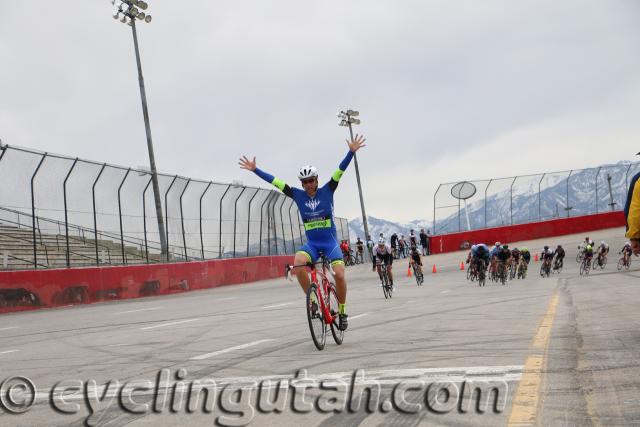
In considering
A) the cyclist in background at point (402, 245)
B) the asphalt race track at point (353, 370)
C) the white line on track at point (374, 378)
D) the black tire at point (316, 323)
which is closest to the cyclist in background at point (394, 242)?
the cyclist in background at point (402, 245)

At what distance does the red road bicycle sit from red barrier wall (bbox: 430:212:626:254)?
40596 mm

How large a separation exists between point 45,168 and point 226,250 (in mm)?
12078

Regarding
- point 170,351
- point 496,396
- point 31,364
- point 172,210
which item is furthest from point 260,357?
point 172,210

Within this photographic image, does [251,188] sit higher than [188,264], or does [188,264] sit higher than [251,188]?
[251,188]

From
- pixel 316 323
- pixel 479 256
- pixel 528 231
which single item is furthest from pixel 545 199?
pixel 316 323

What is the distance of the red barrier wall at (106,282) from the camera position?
20.4 meters

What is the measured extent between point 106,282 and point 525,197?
32011 millimetres

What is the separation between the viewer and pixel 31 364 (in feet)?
24.6

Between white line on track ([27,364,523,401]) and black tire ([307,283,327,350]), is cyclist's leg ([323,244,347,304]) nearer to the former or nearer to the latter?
black tire ([307,283,327,350])

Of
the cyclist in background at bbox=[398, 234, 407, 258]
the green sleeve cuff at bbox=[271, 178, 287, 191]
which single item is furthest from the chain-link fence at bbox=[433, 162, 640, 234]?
the green sleeve cuff at bbox=[271, 178, 287, 191]

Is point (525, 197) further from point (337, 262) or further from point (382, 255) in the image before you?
point (337, 262)

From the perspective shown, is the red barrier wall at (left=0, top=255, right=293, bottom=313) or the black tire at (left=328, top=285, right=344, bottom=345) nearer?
the black tire at (left=328, top=285, right=344, bottom=345)

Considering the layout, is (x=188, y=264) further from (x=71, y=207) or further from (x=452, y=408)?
(x=452, y=408)

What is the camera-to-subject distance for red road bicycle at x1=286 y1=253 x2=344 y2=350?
24.6 feet
